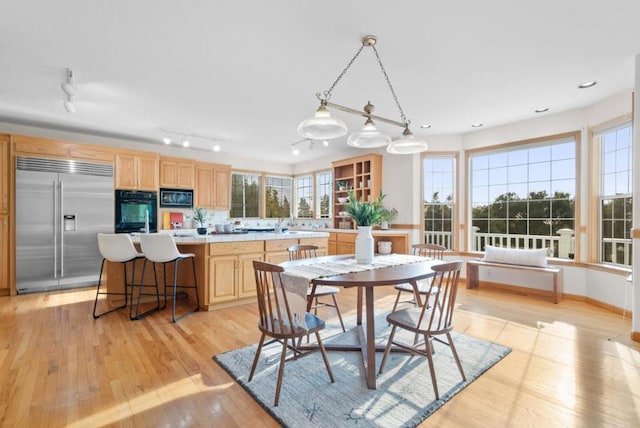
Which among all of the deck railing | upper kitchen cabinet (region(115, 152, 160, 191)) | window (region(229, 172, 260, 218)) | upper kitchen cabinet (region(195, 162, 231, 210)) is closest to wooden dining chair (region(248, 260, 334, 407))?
the deck railing

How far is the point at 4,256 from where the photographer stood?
4.52 meters

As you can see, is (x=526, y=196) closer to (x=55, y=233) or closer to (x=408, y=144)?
(x=408, y=144)

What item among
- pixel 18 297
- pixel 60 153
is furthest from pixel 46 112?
pixel 18 297

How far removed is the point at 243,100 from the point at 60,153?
3.28 m

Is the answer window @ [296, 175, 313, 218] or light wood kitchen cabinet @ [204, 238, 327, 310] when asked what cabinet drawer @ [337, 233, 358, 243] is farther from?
light wood kitchen cabinet @ [204, 238, 327, 310]

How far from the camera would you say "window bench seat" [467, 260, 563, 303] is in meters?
4.22

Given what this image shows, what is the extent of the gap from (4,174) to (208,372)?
4.69m

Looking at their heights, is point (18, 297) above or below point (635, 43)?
below

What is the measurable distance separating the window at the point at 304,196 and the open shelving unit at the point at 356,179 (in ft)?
4.00

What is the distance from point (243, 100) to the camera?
3.96 m

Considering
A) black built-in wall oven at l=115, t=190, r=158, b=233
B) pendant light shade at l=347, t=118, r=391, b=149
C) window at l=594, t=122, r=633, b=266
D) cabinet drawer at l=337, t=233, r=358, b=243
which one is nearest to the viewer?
pendant light shade at l=347, t=118, r=391, b=149

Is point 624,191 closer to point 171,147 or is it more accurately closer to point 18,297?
point 171,147

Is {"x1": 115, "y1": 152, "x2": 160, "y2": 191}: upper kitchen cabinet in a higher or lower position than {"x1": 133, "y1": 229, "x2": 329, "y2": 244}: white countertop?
higher

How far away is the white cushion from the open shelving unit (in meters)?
2.21
